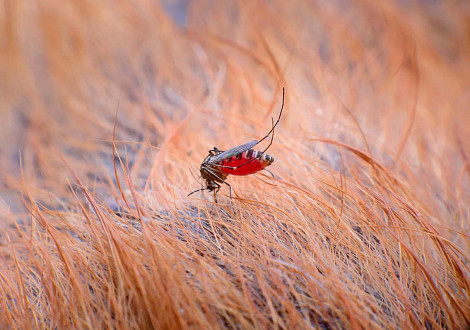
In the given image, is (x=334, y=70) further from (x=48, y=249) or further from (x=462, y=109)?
(x=48, y=249)

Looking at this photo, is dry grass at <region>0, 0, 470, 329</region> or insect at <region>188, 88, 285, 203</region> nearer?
dry grass at <region>0, 0, 470, 329</region>

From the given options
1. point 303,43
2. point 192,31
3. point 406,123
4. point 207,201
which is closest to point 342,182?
point 207,201

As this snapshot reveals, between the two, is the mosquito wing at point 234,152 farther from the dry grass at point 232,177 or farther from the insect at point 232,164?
the dry grass at point 232,177

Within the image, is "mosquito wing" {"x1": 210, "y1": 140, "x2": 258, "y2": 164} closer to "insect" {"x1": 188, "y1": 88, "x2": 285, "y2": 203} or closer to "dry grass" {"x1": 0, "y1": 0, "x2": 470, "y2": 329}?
"insect" {"x1": 188, "y1": 88, "x2": 285, "y2": 203}

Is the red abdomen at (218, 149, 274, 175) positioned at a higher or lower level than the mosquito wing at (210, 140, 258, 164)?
lower

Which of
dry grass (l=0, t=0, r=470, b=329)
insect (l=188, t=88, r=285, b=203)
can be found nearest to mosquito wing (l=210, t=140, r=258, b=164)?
insect (l=188, t=88, r=285, b=203)

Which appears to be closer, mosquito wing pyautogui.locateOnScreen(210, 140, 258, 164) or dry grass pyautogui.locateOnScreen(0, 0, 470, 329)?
dry grass pyautogui.locateOnScreen(0, 0, 470, 329)
